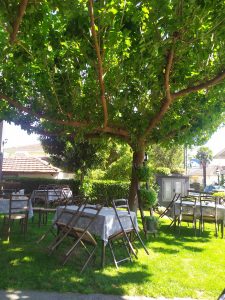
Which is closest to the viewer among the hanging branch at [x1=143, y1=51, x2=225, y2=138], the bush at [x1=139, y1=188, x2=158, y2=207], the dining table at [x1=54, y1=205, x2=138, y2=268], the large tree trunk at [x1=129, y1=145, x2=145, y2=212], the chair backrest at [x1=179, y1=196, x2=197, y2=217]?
the dining table at [x1=54, y1=205, x2=138, y2=268]

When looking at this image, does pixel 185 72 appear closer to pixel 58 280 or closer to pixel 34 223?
pixel 58 280

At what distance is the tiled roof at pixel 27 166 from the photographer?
26.1m

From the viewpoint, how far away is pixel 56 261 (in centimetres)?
620

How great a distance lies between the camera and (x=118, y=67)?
7609mm

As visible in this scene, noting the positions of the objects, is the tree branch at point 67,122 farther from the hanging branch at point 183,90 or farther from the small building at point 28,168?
the small building at point 28,168

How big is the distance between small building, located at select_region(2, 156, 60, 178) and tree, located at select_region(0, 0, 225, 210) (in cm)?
1620

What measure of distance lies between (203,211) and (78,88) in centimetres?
525

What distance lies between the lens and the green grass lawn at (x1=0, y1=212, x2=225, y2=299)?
194 inches

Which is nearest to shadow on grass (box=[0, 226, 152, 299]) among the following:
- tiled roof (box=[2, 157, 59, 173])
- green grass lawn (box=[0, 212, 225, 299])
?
green grass lawn (box=[0, 212, 225, 299])

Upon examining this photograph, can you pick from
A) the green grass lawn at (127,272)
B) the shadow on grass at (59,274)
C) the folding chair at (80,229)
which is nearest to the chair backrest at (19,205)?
the green grass lawn at (127,272)

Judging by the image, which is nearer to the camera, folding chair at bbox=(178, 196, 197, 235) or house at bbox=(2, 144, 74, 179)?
folding chair at bbox=(178, 196, 197, 235)

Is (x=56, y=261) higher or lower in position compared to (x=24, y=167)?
lower

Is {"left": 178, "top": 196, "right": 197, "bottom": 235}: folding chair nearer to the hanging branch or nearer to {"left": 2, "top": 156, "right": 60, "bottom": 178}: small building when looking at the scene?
the hanging branch

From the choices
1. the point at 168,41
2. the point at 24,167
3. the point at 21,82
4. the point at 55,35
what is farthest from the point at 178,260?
the point at 24,167
